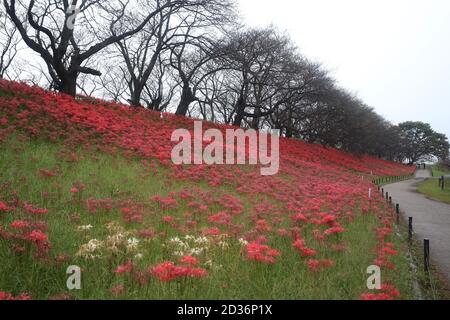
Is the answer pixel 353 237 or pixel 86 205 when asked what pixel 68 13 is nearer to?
pixel 86 205

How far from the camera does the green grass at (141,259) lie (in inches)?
179

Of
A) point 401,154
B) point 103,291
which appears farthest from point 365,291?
point 401,154

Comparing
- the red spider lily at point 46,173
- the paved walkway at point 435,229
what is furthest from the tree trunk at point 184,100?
the red spider lily at point 46,173

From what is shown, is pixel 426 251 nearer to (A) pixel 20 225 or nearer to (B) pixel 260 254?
(B) pixel 260 254

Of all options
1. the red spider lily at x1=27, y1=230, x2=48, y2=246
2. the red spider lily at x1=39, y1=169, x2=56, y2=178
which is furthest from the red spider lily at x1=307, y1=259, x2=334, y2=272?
the red spider lily at x1=39, y1=169, x2=56, y2=178

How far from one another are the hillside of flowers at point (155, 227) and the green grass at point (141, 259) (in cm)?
2

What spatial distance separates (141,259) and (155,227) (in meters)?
1.64

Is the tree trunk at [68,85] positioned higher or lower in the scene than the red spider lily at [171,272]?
higher

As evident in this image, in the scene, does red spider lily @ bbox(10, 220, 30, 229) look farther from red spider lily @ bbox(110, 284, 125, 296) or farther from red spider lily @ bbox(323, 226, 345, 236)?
red spider lily @ bbox(323, 226, 345, 236)

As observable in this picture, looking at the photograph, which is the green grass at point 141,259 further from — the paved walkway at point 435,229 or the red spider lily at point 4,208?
the paved walkway at point 435,229

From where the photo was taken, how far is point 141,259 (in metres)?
5.29

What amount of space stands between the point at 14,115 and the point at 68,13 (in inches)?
320

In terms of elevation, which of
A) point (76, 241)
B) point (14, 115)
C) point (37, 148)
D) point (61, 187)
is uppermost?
point (14, 115)

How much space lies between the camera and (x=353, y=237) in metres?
7.89
